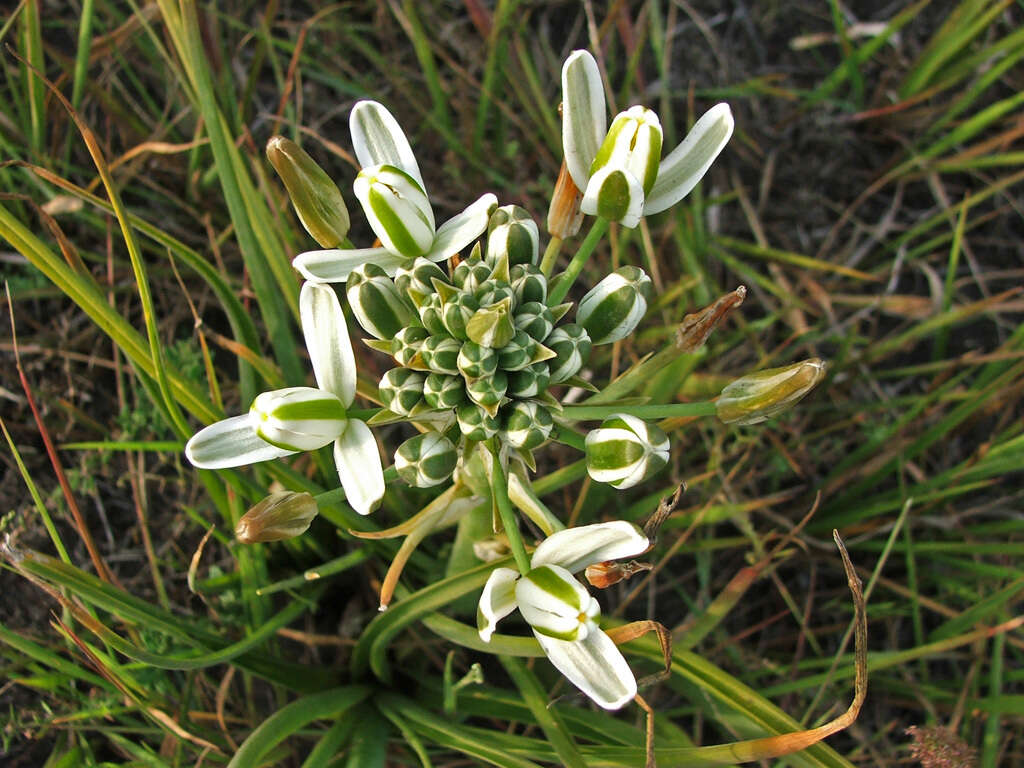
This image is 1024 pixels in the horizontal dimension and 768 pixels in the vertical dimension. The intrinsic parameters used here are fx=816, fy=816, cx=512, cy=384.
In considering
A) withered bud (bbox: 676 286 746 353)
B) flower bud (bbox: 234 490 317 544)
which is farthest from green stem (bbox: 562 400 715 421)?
flower bud (bbox: 234 490 317 544)

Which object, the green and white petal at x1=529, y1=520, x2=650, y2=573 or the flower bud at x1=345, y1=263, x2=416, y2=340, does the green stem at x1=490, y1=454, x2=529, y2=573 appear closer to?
the green and white petal at x1=529, y1=520, x2=650, y2=573

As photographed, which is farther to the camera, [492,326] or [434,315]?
[434,315]

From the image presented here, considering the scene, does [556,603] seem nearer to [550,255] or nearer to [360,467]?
[360,467]

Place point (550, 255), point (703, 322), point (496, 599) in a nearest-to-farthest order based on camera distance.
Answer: point (496, 599) < point (703, 322) < point (550, 255)

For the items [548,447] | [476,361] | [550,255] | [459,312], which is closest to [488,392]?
[476,361]

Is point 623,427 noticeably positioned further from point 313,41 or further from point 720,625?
point 313,41

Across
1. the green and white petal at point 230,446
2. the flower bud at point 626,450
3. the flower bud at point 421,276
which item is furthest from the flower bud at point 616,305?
the green and white petal at point 230,446
